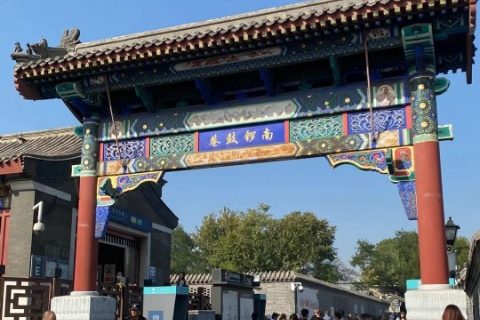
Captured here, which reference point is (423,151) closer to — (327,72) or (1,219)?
(327,72)

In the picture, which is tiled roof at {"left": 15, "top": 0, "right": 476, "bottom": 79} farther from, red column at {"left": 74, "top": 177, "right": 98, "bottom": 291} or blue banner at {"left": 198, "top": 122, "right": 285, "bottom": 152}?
red column at {"left": 74, "top": 177, "right": 98, "bottom": 291}

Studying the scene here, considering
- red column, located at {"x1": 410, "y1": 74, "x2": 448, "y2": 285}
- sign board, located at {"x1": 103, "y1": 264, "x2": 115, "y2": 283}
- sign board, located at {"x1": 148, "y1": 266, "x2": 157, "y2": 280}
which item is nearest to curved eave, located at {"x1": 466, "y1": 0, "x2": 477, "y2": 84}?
red column, located at {"x1": 410, "y1": 74, "x2": 448, "y2": 285}

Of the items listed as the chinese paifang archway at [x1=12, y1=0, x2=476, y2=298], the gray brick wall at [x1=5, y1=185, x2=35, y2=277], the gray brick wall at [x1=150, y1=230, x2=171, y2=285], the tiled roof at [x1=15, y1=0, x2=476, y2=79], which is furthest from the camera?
the gray brick wall at [x1=150, y1=230, x2=171, y2=285]

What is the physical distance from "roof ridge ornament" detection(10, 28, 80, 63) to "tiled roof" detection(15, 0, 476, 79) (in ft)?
0.76

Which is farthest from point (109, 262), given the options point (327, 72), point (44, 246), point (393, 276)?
point (393, 276)

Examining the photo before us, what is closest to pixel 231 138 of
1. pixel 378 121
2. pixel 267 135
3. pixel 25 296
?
pixel 267 135

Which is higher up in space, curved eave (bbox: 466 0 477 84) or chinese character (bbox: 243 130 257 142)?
curved eave (bbox: 466 0 477 84)

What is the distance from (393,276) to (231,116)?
58.7 metres

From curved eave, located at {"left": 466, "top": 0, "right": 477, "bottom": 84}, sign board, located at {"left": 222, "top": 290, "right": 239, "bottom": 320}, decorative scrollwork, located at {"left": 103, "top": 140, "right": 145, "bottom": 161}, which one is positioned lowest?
sign board, located at {"left": 222, "top": 290, "right": 239, "bottom": 320}

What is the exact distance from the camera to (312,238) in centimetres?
4431

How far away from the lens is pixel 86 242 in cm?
1032

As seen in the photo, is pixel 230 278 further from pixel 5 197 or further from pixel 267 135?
pixel 267 135

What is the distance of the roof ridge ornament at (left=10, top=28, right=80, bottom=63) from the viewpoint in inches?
431

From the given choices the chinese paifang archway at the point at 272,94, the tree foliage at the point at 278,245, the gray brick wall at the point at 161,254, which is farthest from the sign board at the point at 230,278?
the tree foliage at the point at 278,245
